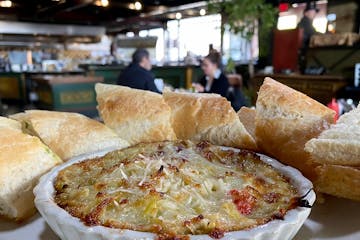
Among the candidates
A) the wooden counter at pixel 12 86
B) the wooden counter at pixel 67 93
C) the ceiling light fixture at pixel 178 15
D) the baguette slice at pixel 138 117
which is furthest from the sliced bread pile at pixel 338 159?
the ceiling light fixture at pixel 178 15

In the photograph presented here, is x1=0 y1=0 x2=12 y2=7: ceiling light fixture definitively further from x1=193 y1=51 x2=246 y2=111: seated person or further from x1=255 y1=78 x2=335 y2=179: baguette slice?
x1=255 y1=78 x2=335 y2=179: baguette slice

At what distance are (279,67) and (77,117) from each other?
7.18 m

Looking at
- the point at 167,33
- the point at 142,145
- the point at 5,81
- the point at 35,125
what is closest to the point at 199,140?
the point at 142,145

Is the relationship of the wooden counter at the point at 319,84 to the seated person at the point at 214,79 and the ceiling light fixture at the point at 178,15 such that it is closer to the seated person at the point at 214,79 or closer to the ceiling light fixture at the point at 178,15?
the seated person at the point at 214,79

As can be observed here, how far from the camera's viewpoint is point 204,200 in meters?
0.68

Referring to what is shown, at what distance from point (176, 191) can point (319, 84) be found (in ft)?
19.7

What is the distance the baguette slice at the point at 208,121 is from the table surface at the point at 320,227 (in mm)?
268

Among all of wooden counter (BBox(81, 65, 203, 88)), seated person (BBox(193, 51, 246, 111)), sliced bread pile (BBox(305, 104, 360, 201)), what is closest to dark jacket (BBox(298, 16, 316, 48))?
wooden counter (BBox(81, 65, 203, 88))

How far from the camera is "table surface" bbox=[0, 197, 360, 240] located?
2.41 ft

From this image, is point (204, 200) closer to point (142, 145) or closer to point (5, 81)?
point (142, 145)

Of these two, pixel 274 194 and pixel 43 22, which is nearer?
pixel 274 194

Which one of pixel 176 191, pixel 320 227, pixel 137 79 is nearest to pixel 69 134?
pixel 176 191

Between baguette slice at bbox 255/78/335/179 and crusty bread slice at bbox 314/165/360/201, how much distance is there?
4cm

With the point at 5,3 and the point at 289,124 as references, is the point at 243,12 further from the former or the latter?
the point at 5,3
